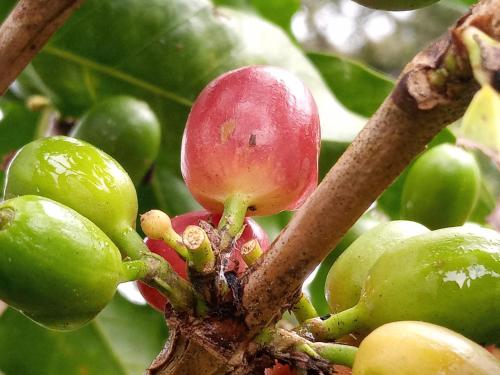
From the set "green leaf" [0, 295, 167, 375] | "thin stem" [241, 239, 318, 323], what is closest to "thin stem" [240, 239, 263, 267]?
"thin stem" [241, 239, 318, 323]

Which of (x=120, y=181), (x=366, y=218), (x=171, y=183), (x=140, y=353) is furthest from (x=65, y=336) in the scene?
(x=120, y=181)

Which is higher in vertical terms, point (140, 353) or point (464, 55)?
point (464, 55)

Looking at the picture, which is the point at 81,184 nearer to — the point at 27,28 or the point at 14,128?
the point at 27,28

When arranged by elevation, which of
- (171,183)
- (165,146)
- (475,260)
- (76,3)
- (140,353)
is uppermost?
(76,3)

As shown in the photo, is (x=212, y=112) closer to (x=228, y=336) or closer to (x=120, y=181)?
(x=120, y=181)

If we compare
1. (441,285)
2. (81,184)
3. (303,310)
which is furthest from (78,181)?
(441,285)

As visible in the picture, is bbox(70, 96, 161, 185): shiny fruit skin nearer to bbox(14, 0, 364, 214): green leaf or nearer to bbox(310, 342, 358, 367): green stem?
bbox(14, 0, 364, 214): green leaf
